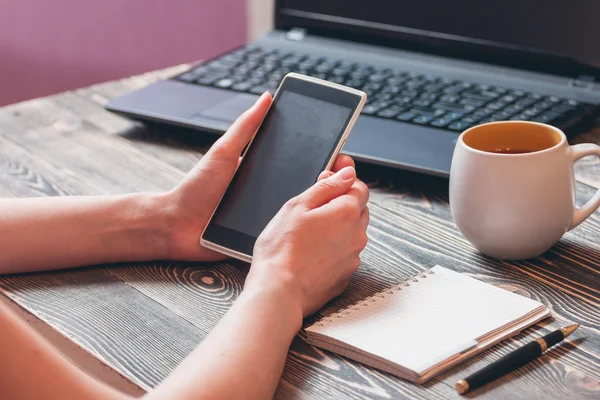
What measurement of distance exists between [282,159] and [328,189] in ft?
0.26

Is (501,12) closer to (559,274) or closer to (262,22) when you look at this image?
(559,274)

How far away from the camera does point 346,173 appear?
686 mm

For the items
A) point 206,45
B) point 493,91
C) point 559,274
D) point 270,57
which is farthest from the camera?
point 206,45

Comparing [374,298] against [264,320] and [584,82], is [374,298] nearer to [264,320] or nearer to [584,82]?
[264,320]

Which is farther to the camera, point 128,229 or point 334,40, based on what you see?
point 334,40

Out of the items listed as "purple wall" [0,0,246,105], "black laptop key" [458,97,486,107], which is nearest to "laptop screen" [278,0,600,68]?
"black laptop key" [458,97,486,107]

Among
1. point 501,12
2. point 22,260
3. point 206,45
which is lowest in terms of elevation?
point 206,45

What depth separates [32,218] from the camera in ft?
2.45

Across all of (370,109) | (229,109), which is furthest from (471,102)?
(229,109)

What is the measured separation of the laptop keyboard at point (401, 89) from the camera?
3.08 ft

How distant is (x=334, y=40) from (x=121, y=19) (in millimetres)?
1063

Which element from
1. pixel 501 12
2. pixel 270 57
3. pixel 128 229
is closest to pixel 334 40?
pixel 270 57

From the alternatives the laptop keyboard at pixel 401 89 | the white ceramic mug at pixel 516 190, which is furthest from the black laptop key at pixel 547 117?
the white ceramic mug at pixel 516 190

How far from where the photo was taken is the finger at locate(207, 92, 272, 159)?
29.5 inches
